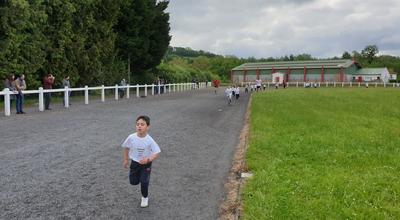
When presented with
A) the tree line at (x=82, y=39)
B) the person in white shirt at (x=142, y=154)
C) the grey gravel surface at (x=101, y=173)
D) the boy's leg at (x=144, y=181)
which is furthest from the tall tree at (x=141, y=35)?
the boy's leg at (x=144, y=181)

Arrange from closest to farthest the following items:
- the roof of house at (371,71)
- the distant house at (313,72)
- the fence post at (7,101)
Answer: the fence post at (7,101) < the distant house at (313,72) < the roof of house at (371,71)

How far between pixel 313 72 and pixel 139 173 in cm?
8701

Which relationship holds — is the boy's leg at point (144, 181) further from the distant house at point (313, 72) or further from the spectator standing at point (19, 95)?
the distant house at point (313, 72)

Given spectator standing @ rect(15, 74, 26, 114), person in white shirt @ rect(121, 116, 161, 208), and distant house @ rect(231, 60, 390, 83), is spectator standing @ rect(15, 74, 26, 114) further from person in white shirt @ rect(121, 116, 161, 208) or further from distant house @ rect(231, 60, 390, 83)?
distant house @ rect(231, 60, 390, 83)

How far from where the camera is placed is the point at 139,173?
5918mm

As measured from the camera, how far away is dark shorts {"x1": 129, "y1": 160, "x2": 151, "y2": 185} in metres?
5.86

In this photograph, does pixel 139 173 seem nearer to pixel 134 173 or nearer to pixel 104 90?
pixel 134 173

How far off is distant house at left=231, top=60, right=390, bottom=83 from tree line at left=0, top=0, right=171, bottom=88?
154 ft

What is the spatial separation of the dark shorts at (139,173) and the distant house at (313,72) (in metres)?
85.1

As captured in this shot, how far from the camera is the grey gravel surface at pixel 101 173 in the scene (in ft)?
18.4

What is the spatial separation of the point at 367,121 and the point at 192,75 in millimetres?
57890

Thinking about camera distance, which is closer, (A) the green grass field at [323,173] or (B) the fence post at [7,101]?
(A) the green grass field at [323,173]

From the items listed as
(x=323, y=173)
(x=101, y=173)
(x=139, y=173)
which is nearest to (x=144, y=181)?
(x=139, y=173)

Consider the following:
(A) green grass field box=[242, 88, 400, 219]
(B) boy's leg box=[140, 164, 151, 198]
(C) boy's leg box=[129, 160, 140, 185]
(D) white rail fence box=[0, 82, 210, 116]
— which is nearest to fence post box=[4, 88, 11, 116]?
(D) white rail fence box=[0, 82, 210, 116]
